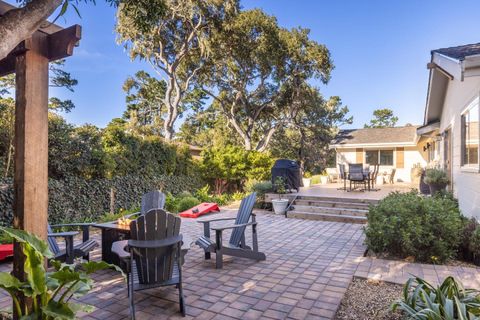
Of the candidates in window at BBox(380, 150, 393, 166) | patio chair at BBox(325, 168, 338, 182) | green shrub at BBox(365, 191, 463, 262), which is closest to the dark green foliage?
patio chair at BBox(325, 168, 338, 182)

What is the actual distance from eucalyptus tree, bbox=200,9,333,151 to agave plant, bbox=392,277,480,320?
49.8 feet

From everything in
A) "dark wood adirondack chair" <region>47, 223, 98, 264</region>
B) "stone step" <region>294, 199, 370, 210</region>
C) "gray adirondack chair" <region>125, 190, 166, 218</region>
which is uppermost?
"gray adirondack chair" <region>125, 190, 166, 218</region>

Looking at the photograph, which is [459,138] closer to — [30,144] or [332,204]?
[332,204]

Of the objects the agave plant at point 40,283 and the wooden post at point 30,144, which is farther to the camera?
the wooden post at point 30,144

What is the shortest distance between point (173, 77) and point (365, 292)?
1430 centimetres

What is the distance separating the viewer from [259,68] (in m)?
18.0

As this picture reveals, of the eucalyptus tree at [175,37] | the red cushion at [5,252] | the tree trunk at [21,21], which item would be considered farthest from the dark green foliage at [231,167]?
the tree trunk at [21,21]

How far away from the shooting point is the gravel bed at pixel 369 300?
2744 millimetres

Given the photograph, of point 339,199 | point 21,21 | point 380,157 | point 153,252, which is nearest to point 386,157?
point 380,157

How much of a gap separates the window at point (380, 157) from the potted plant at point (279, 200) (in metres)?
12.2

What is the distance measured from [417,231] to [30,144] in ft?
16.1

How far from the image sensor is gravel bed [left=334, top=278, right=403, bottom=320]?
274 centimetres

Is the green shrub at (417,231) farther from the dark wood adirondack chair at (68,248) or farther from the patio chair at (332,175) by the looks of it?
the patio chair at (332,175)

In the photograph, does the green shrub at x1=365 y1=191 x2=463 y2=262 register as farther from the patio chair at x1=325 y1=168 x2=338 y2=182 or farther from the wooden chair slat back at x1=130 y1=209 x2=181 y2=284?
the patio chair at x1=325 y1=168 x2=338 y2=182
